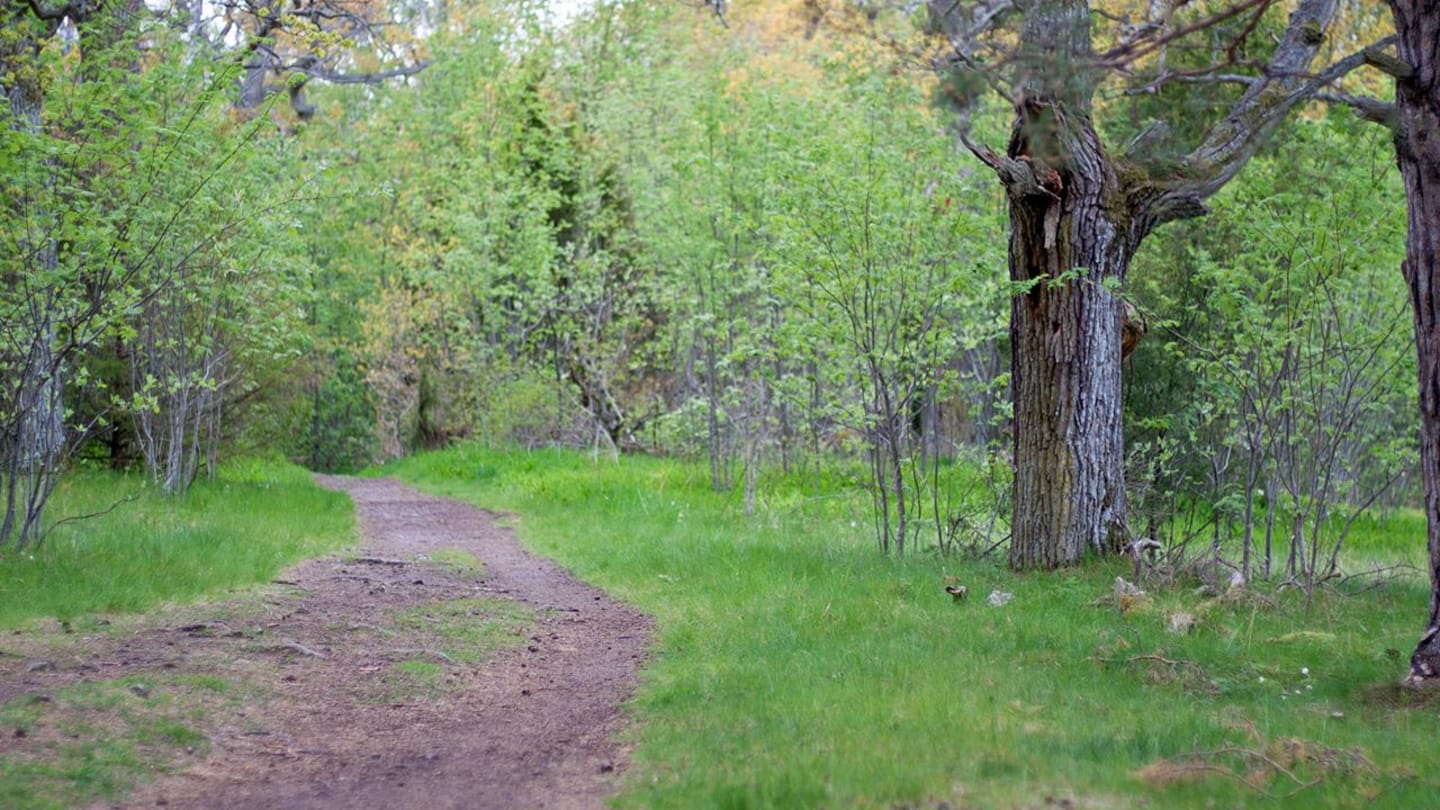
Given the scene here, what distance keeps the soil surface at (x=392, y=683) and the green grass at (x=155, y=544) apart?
487 millimetres

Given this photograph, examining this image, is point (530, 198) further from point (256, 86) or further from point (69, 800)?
point (69, 800)

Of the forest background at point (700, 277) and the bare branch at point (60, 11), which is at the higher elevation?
the bare branch at point (60, 11)

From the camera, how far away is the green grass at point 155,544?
8359mm

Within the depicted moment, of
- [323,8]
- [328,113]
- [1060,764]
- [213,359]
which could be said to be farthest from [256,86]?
[1060,764]

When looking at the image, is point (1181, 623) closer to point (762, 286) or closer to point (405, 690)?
point (405, 690)

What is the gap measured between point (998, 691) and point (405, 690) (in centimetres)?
315

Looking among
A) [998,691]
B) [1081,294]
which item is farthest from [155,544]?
[1081,294]

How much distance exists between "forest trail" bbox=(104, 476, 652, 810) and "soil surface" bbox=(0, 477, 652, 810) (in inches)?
0.6

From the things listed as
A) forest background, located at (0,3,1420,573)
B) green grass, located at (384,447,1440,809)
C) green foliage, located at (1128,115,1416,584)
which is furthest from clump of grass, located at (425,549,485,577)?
green foliage, located at (1128,115,1416,584)

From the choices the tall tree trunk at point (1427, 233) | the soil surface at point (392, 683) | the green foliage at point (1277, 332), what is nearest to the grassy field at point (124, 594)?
the soil surface at point (392, 683)

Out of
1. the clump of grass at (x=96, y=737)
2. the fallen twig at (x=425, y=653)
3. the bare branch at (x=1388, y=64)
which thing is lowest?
the fallen twig at (x=425, y=653)

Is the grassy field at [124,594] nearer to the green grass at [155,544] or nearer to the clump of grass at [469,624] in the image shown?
the green grass at [155,544]

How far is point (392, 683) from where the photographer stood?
6.76 m

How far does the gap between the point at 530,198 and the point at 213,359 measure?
9109mm
